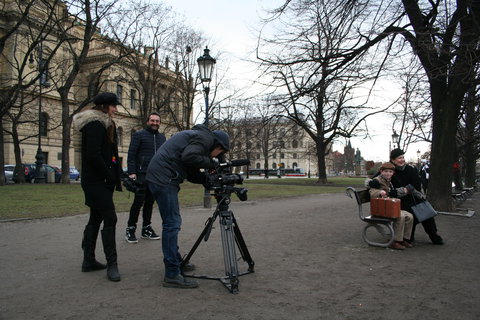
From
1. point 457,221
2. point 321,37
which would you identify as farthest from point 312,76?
point 457,221

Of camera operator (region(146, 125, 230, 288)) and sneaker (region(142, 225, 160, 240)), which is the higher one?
camera operator (region(146, 125, 230, 288))

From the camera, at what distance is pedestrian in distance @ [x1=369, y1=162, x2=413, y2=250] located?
225 inches

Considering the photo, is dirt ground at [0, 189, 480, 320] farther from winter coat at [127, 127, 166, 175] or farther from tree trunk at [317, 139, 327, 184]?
tree trunk at [317, 139, 327, 184]

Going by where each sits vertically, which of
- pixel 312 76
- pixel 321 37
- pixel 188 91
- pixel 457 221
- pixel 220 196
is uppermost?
pixel 188 91

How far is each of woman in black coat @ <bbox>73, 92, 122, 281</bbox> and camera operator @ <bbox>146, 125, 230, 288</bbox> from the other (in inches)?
24.0

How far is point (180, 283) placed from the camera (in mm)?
3746

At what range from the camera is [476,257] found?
17.0ft

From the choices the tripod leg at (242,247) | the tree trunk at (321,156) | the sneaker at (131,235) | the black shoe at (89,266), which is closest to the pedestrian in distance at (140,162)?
the sneaker at (131,235)

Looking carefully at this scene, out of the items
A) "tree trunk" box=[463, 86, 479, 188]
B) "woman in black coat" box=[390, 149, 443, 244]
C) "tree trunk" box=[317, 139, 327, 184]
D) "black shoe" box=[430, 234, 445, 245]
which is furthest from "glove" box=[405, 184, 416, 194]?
"tree trunk" box=[317, 139, 327, 184]

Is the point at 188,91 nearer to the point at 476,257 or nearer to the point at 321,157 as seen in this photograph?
the point at 321,157

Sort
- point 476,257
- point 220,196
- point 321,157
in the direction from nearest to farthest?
point 220,196 → point 476,257 → point 321,157

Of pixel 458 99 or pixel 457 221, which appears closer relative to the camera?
pixel 457 221

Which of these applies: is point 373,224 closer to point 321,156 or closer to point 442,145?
point 442,145

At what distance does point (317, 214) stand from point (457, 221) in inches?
131
